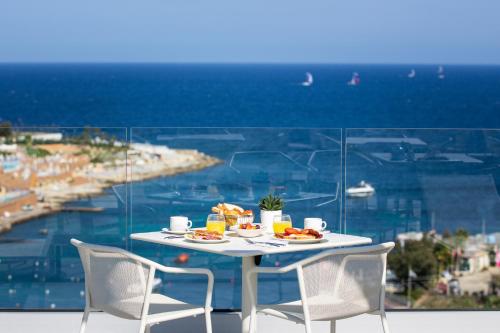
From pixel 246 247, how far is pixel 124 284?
1.80ft

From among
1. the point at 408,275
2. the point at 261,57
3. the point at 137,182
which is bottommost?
the point at 408,275

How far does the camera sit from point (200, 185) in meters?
6.18

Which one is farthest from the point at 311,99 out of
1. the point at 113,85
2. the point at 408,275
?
the point at 408,275

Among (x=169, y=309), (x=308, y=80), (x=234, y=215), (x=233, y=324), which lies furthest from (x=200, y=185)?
(x=308, y=80)

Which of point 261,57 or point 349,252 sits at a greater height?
point 261,57

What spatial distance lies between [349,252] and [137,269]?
34.5 inches

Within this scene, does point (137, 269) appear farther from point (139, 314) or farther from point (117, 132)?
point (117, 132)

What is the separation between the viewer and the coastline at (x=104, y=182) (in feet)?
20.3

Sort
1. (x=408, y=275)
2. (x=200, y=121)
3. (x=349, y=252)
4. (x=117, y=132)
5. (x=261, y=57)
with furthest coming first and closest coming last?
(x=200, y=121) < (x=261, y=57) < (x=408, y=275) < (x=117, y=132) < (x=349, y=252)

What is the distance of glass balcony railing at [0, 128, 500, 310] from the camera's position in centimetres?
619

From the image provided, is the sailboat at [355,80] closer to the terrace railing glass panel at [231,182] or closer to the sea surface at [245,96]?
the sea surface at [245,96]

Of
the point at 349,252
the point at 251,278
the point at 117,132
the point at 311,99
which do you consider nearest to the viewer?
the point at 349,252

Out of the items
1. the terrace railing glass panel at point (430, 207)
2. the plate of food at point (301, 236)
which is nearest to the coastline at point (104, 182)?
the terrace railing glass panel at point (430, 207)

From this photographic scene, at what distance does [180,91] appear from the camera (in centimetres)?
4894
